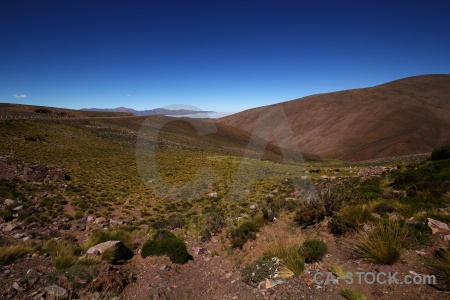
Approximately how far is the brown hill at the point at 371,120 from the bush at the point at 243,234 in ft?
274

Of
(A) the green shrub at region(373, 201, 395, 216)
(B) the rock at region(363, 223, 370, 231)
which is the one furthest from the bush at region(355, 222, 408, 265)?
(A) the green shrub at region(373, 201, 395, 216)

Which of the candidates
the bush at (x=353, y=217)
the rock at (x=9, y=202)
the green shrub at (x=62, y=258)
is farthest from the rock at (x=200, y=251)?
the rock at (x=9, y=202)

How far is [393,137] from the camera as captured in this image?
290 ft

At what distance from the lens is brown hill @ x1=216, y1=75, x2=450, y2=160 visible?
82756 mm

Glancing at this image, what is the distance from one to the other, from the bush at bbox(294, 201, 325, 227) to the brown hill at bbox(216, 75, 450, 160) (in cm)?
8228

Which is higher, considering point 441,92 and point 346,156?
point 441,92

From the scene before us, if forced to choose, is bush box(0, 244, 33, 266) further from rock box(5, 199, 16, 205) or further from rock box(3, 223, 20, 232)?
rock box(5, 199, 16, 205)

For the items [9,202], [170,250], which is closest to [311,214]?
[170,250]

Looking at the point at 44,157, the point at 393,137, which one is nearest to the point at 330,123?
the point at 393,137

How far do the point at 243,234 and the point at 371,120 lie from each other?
12360 centimetres

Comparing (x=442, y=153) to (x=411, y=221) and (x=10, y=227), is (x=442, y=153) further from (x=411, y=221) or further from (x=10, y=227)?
(x=10, y=227)

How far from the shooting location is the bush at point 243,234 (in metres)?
8.11

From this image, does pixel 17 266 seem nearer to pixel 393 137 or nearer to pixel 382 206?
pixel 382 206

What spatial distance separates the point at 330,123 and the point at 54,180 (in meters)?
132
